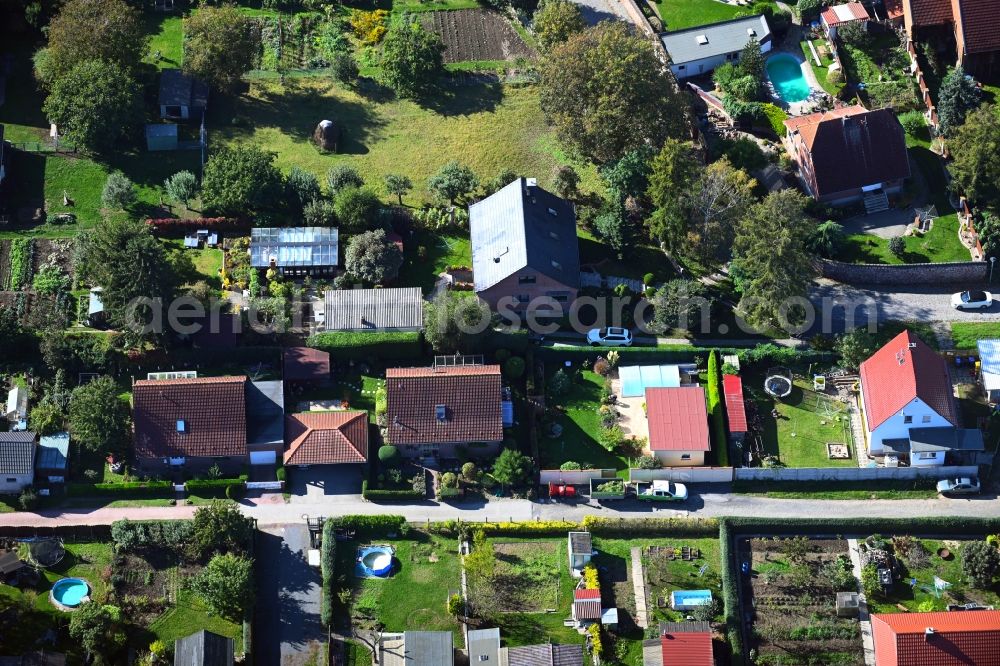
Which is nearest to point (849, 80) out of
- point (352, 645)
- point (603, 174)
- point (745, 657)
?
point (603, 174)

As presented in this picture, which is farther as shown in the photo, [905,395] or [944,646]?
[905,395]

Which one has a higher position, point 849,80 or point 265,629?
point 849,80

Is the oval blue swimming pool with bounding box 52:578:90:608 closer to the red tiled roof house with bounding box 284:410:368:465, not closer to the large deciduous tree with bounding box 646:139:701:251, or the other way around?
the red tiled roof house with bounding box 284:410:368:465

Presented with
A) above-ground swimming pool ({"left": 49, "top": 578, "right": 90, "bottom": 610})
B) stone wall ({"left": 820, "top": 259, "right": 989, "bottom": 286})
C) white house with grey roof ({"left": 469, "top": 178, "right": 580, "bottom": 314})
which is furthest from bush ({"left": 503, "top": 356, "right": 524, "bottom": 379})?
above-ground swimming pool ({"left": 49, "top": 578, "right": 90, "bottom": 610})

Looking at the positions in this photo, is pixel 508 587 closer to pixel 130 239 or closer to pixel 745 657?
pixel 745 657

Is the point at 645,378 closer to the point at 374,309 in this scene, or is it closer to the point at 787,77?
the point at 374,309

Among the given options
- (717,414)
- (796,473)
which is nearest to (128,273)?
(717,414)
